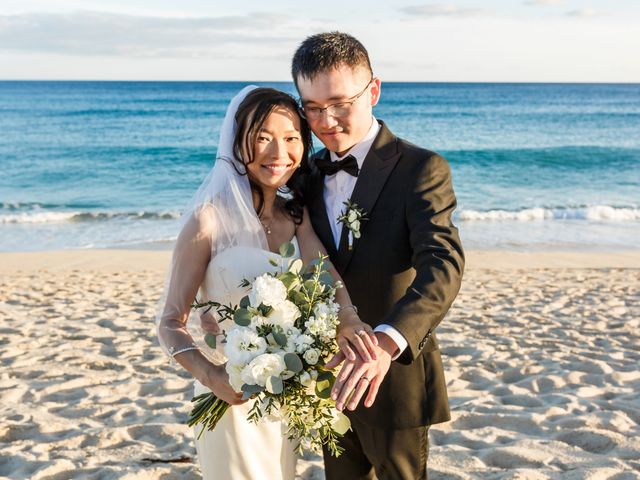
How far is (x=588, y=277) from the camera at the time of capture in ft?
35.8

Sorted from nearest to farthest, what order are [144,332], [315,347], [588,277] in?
[315,347] → [144,332] → [588,277]

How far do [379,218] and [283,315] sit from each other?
2.18ft

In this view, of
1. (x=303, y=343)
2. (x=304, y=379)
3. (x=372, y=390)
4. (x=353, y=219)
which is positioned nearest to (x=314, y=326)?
(x=303, y=343)

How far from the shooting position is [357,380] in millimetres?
2381

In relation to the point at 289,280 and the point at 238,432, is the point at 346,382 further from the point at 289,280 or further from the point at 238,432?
the point at 238,432

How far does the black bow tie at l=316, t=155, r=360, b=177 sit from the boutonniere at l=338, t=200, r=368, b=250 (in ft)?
0.55

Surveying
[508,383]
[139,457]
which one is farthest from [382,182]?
[508,383]

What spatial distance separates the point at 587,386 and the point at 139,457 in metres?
3.48

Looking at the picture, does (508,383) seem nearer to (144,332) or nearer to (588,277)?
(144,332)

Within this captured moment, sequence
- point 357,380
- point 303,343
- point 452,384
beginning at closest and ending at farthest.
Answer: point 357,380
point 303,343
point 452,384

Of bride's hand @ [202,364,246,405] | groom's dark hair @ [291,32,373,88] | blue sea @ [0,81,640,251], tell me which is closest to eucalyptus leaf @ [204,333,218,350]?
bride's hand @ [202,364,246,405]

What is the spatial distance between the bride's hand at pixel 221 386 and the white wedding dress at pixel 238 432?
0.85 ft

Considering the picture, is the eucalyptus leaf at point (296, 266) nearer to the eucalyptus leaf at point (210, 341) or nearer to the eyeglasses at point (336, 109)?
the eucalyptus leaf at point (210, 341)

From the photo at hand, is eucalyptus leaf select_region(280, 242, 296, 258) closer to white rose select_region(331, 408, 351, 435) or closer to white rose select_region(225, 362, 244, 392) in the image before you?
white rose select_region(225, 362, 244, 392)
